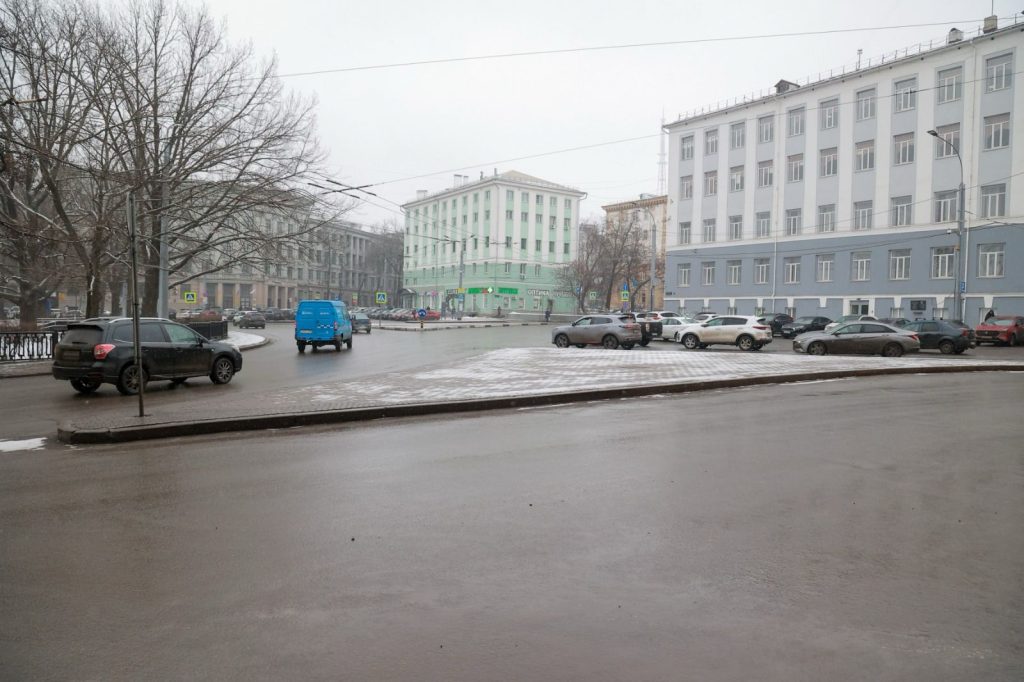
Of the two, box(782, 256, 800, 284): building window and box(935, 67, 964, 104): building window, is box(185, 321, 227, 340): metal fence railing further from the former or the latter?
box(935, 67, 964, 104): building window

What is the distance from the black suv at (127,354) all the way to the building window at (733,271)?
151 feet

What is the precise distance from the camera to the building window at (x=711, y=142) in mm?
56531

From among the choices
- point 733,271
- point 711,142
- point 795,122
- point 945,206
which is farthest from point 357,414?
point 711,142

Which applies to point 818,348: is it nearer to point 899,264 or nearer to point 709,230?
point 899,264

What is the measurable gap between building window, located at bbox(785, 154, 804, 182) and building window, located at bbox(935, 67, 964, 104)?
9.41 meters

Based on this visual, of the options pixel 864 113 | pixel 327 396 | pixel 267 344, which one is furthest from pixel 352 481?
pixel 864 113

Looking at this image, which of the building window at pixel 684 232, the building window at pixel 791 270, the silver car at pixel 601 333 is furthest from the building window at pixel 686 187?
the silver car at pixel 601 333

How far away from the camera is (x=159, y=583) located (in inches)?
167

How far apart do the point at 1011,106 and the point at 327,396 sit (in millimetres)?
44997

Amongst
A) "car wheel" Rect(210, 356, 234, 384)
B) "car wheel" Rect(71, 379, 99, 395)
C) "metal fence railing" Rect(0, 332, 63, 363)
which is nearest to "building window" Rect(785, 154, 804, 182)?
"car wheel" Rect(210, 356, 234, 384)

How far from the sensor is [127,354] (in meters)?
13.8

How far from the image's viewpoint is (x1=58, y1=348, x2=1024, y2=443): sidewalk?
970 cm

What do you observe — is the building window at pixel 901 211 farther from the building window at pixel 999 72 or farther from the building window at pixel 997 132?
the building window at pixel 999 72

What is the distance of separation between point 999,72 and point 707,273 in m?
23.0
